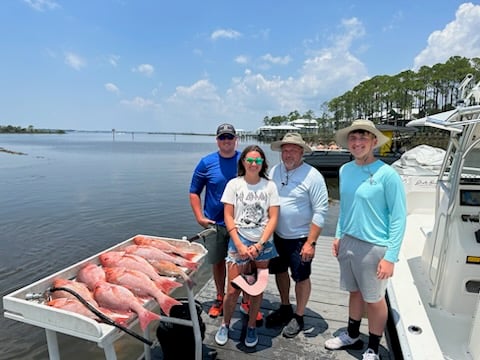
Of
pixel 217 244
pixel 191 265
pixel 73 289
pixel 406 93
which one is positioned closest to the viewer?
pixel 73 289

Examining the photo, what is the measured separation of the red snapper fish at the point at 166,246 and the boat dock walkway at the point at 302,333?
95 cm

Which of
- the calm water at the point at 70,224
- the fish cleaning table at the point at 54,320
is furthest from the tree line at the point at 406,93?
the fish cleaning table at the point at 54,320

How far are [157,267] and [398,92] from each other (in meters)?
41.5

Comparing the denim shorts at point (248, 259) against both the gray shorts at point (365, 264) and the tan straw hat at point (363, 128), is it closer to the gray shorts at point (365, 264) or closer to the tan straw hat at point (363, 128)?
the gray shorts at point (365, 264)

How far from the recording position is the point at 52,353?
1.81 meters

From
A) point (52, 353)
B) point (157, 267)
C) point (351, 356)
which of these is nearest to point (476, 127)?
point (351, 356)

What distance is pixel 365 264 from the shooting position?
2.31m

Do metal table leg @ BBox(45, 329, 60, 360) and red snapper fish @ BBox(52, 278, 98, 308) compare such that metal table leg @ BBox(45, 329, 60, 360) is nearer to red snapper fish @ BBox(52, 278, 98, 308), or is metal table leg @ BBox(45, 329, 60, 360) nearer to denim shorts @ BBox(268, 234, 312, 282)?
red snapper fish @ BBox(52, 278, 98, 308)

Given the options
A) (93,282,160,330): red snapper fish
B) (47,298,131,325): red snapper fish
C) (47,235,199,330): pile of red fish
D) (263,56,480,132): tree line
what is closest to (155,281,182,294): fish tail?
(47,235,199,330): pile of red fish

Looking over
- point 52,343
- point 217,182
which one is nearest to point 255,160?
point 217,182

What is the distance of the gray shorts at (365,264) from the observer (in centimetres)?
228

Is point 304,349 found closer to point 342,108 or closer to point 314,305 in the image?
point 314,305

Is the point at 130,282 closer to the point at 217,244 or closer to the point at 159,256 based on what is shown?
the point at 159,256

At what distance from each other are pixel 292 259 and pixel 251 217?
1.76 feet
